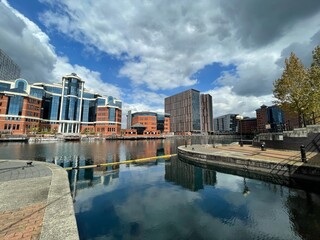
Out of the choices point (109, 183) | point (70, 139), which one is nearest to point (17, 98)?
point (70, 139)

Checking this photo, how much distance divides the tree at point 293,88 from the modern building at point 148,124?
115 meters

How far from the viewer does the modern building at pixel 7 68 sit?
137 meters

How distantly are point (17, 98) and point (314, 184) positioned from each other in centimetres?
11919

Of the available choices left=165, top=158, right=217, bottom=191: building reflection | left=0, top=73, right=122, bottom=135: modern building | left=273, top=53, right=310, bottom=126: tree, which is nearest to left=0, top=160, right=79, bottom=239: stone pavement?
left=165, top=158, right=217, bottom=191: building reflection

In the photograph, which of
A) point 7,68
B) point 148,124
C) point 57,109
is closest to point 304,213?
point 57,109

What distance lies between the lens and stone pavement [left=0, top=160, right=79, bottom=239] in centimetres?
423

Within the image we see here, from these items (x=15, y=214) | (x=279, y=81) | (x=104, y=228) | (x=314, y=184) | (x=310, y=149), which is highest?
(x=279, y=81)

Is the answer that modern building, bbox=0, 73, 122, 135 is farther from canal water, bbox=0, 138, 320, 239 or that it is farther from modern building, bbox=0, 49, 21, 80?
canal water, bbox=0, 138, 320, 239

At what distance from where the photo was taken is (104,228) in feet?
23.3

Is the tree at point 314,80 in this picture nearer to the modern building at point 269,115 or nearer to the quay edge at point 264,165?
the quay edge at point 264,165

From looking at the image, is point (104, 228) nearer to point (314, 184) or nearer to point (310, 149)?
point (314, 184)

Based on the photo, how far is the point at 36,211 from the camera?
214 inches

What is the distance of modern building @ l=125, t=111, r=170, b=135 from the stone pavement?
126737 millimetres

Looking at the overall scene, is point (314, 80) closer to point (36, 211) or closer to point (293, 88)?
point (293, 88)
